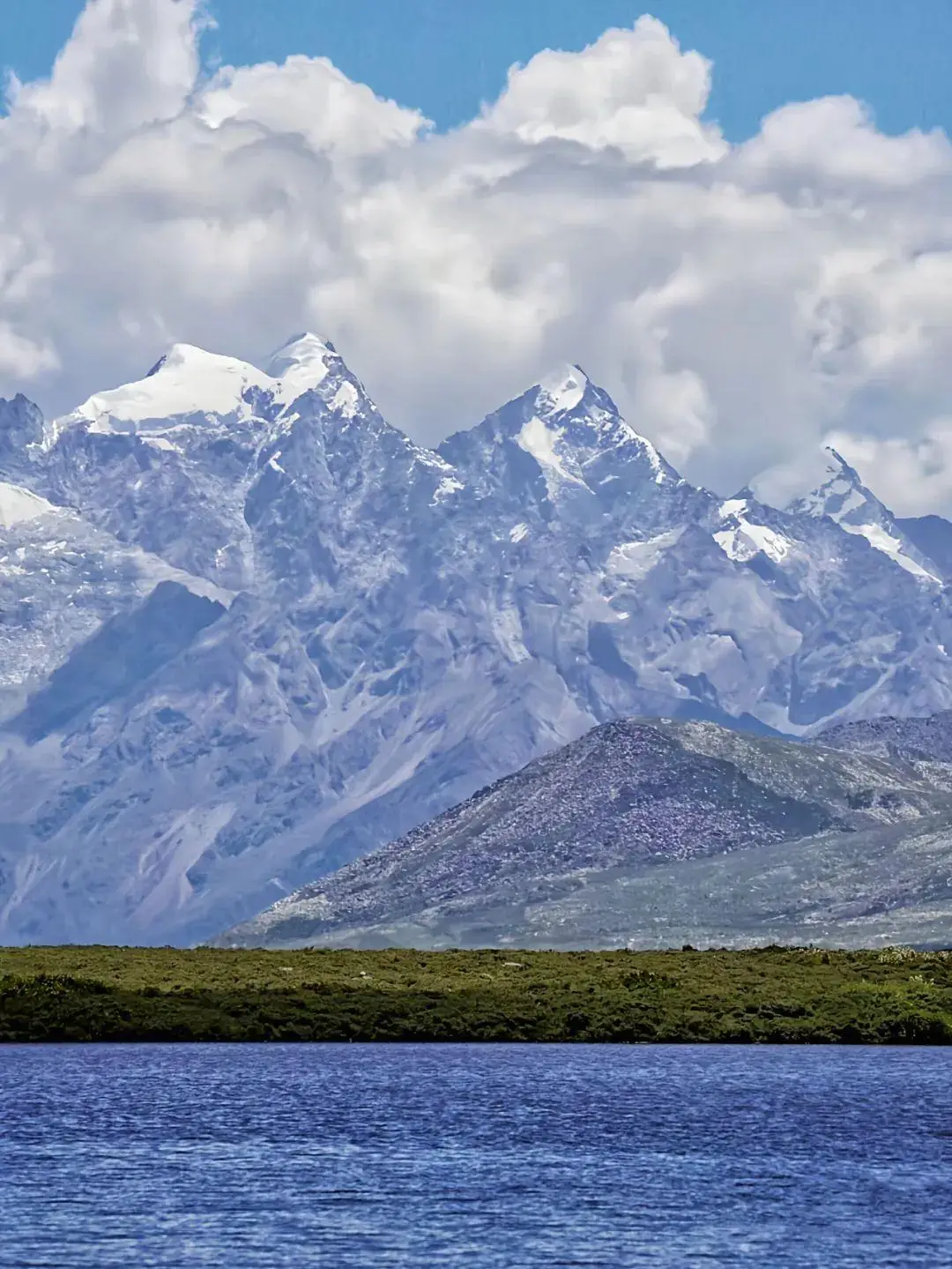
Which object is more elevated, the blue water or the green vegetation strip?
the green vegetation strip

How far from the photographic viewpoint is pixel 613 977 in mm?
176375

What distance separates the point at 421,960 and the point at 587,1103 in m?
85.7

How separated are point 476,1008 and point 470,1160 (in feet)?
214

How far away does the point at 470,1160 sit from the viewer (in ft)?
307

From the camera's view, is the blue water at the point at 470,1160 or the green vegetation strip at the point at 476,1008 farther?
the green vegetation strip at the point at 476,1008

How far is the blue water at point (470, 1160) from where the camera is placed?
72.7 meters

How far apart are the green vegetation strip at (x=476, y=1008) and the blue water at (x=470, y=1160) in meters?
11.3

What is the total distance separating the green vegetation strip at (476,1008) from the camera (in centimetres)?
15200

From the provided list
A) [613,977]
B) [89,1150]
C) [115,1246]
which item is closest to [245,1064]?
[89,1150]

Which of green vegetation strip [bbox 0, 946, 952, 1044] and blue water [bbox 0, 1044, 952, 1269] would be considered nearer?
blue water [bbox 0, 1044, 952, 1269]

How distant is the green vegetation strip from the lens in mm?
152000

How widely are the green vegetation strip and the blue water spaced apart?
11291mm

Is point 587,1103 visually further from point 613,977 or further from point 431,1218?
point 613,977

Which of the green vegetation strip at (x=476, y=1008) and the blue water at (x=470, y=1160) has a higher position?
the green vegetation strip at (x=476, y=1008)
